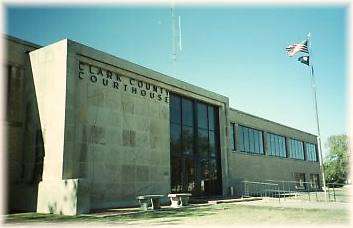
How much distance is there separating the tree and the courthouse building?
59.1m

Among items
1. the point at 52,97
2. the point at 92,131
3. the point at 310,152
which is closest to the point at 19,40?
the point at 52,97

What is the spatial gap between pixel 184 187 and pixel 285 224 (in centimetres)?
1141

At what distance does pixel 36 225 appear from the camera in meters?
10.6

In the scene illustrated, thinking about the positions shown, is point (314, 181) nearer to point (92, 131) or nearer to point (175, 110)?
point (175, 110)

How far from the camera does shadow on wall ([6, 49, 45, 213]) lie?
15742 millimetres

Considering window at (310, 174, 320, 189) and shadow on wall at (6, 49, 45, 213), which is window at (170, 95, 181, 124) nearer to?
shadow on wall at (6, 49, 45, 213)

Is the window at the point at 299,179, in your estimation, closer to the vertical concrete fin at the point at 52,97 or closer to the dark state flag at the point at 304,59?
the dark state flag at the point at 304,59

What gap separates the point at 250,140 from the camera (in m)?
32.6

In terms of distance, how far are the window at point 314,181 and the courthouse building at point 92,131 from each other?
997 inches

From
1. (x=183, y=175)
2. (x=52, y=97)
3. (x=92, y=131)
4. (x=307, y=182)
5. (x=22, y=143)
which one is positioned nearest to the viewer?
(x=52, y=97)

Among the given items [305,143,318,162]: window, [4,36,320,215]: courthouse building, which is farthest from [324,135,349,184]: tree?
[4,36,320,215]: courthouse building

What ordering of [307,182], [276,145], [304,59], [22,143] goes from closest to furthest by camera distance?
Result: [22,143] → [304,59] → [276,145] → [307,182]

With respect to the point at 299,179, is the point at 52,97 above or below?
above

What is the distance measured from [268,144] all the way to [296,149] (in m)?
8.04
